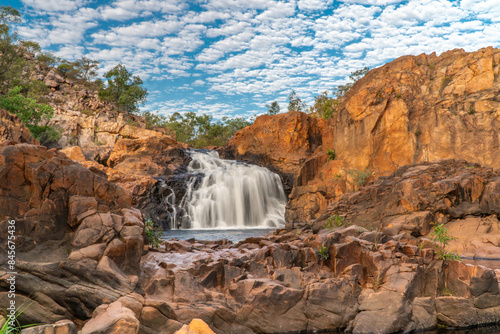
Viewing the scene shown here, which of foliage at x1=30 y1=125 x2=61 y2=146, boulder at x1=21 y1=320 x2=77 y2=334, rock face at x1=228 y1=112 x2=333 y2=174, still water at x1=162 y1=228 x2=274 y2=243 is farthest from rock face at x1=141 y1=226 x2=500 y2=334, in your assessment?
foliage at x1=30 y1=125 x2=61 y2=146

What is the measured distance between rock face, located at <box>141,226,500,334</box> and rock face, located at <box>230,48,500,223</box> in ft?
69.3

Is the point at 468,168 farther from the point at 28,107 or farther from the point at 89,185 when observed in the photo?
the point at 28,107

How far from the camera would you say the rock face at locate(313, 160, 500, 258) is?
1867 cm

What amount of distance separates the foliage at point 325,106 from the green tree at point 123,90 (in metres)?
31.8

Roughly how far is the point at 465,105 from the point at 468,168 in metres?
10.1

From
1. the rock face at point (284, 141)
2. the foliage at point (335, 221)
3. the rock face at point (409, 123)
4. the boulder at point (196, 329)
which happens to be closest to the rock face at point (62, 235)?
the boulder at point (196, 329)

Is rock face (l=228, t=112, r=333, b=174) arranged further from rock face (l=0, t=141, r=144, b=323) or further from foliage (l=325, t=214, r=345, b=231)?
rock face (l=0, t=141, r=144, b=323)

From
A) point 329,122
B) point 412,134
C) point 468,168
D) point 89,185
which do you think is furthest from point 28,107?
point 468,168

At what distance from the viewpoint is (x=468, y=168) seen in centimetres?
2202

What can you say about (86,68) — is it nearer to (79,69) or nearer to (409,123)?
(79,69)

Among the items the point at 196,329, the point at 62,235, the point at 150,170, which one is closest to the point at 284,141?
the point at 150,170

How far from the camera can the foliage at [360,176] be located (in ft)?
103

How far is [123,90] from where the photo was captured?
212ft

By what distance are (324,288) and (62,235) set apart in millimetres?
7062
